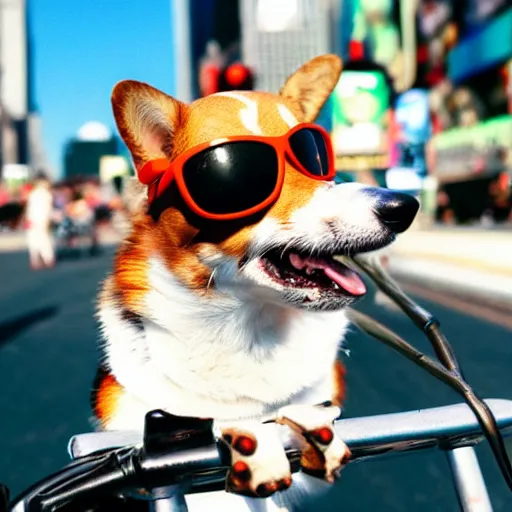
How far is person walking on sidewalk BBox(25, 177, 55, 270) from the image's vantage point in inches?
484

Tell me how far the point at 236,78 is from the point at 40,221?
11.6 meters

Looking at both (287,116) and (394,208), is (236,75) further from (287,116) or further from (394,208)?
(394,208)

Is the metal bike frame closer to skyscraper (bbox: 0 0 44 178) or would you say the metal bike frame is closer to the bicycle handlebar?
the bicycle handlebar

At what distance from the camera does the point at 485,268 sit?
29.6 feet

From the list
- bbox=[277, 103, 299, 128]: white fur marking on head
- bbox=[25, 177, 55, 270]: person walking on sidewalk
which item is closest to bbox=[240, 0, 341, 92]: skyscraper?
bbox=[25, 177, 55, 270]: person walking on sidewalk

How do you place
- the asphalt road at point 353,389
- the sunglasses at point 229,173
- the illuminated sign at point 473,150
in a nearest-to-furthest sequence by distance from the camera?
the sunglasses at point 229,173 < the asphalt road at point 353,389 < the illuminated sign at point 473,150

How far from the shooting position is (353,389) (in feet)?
12.6

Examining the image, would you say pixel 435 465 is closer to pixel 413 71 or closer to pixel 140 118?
pixel 140 118

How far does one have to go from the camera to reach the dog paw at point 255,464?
2.72 feet

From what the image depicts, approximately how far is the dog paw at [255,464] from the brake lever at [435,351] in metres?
0.29

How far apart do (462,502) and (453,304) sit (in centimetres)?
620

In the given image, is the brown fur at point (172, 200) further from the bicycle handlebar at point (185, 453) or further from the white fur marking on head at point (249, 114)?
the bicycle handlebar at point (185, 453)

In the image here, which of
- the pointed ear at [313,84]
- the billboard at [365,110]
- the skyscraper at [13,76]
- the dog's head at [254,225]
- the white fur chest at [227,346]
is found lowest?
the white fur chest at [227,346]

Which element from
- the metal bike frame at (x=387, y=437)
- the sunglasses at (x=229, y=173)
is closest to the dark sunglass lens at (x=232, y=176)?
the sunglasses at (x=229, y=173)
